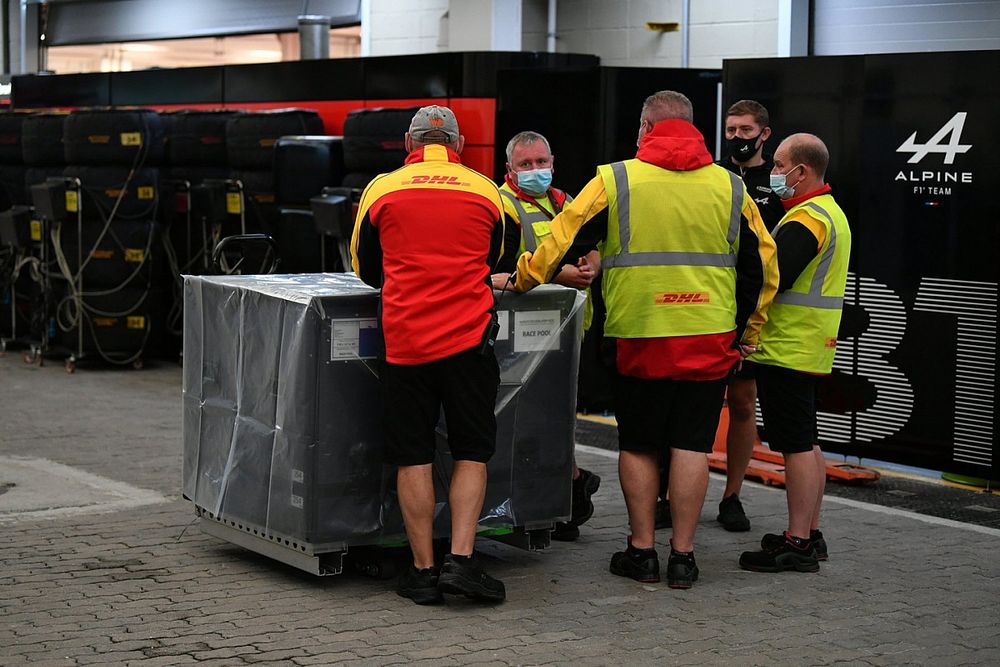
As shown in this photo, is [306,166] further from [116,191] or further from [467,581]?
[467,581]

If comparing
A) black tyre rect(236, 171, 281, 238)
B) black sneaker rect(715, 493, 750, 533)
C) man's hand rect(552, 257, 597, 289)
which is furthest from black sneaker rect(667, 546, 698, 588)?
black tyre rect(236, 171, 281, 238)

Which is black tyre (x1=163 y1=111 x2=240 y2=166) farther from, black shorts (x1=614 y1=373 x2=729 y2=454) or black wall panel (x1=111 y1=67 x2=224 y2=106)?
black shorts (x1=614 y1=373 x2=729 y2=454)

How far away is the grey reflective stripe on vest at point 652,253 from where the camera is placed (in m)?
5.63

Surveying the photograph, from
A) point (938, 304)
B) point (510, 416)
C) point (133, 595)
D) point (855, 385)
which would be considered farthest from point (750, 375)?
point (133, 595)

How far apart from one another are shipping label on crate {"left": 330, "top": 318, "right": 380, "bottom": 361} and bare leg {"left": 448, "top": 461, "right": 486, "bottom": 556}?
563 millimetres

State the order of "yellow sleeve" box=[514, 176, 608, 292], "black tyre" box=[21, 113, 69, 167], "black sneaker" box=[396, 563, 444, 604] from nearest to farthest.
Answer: "black sneaker" box=[396, 563, 444, 604] < "yellow sleeve" box=[514, 176, 608, 292] < "black tyre" box=[21, 113, 69, 167]

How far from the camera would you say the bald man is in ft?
19.9

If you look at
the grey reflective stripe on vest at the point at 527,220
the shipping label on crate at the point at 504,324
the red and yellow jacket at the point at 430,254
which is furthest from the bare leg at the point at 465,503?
the grey reflective stripe on vest at the point at 527,220

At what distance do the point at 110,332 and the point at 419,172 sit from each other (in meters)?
7.18

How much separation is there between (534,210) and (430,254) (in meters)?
1.11

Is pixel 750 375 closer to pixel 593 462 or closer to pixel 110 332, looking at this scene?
pixel 593 462

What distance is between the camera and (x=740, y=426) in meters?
6.73

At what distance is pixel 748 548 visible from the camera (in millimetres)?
6477

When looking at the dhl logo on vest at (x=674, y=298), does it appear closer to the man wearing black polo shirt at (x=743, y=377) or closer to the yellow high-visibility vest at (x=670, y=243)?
the yellow high-visibility vest at (x=670, y=243)
